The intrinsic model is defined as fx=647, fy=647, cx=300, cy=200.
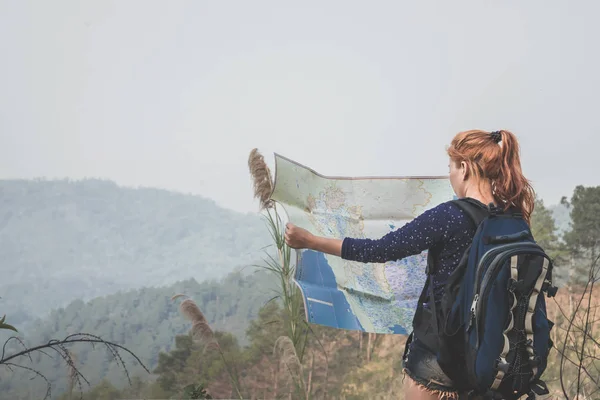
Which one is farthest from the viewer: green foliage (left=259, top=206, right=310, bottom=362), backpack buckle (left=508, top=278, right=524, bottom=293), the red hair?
green foliage (left=259, top=206, right=310, bottom=362)

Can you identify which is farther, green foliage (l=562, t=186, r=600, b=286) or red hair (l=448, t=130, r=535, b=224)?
green foliage (l=562, t=186, r=600, b=286)

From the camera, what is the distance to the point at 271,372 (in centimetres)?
672

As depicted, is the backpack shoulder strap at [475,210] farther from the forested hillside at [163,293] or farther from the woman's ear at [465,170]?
the forested hillside at [163,293]

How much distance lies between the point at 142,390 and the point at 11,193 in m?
3.12

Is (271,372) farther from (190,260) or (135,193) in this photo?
(135,193)

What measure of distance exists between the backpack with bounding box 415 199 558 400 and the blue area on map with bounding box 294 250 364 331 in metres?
0.84

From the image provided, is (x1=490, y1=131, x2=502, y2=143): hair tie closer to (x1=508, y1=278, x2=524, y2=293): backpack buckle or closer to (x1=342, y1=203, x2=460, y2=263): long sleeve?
(x1=342, y1=203, x2=460, y2=263): long sleeve

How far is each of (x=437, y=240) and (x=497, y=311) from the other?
0.68 ft

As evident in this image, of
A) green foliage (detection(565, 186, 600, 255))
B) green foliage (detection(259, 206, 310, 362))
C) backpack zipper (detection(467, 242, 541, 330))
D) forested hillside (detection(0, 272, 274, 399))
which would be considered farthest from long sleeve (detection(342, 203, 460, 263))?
green foliage (detection(565, 186, 600, 255))

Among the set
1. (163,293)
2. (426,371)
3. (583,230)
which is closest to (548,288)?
(426,371)

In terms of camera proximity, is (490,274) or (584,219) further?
(584,219)

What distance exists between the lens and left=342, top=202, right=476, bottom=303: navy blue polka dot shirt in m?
1.45

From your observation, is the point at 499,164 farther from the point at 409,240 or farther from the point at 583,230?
the point at 583,230

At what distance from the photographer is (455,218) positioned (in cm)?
145
